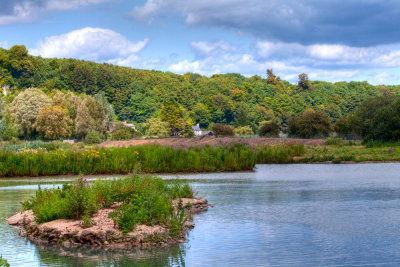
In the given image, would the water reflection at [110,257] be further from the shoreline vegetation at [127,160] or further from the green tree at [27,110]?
the green tree at [27,110]

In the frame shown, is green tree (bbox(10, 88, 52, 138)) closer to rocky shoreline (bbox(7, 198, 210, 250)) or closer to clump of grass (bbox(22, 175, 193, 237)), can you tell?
clump of grass (bbox(22, 175, 193, 237))

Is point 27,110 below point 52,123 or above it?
above

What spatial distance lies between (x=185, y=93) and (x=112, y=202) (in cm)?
15763

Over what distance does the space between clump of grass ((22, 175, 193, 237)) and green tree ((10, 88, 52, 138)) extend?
8024cm

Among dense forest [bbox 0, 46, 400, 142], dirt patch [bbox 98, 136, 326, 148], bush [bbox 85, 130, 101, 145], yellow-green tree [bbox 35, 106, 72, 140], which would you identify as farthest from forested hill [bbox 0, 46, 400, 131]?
dirt patch [bbox 98, 136, 326, 148]

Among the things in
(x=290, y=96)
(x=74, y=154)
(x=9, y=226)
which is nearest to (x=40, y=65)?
(x=290, y=96)

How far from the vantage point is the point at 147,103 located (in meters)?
161

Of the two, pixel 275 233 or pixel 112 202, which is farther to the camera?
pixel 112 202

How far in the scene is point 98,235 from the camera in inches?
521

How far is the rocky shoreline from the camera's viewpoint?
1307cm

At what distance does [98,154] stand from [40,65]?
139159 millimetres

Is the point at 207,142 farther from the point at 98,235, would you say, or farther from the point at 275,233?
the point at 98,235

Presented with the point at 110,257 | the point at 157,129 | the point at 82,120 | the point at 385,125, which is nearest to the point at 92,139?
the point at 82,120

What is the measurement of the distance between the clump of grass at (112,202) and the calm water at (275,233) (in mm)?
955
